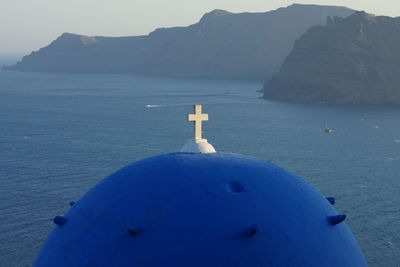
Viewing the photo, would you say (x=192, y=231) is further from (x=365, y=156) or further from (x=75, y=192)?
(x=365, y=156)

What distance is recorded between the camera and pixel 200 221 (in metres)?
9.04

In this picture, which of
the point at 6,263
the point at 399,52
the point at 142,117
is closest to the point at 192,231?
the point at 6,263

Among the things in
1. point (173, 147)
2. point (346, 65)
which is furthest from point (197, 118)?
point (346, 65)

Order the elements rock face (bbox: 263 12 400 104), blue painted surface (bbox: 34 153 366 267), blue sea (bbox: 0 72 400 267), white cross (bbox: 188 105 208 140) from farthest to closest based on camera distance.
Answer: rock face (bbox: 263 12 400 104), blue sea (bbox: 0 72 400 267), white cross (bbox: 188 105 208 140), blue painted surface (bbox: 34 153 366 267)

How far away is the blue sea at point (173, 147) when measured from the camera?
47156mm

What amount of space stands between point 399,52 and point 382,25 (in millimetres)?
11511

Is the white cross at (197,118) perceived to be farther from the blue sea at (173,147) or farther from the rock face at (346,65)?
the rock face at (346,65)

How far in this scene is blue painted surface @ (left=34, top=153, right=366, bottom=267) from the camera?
29.0 feet

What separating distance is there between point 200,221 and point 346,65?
14750cm

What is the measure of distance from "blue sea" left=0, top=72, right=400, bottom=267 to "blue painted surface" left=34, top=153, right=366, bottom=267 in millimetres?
31032

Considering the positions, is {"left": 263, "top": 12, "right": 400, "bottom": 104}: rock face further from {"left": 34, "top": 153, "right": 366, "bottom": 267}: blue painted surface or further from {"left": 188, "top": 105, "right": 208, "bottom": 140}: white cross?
{"left": 34, "top": 153, "right": 366, "bottom": 267}: blue painted surface

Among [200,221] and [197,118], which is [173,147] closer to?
[197,118]

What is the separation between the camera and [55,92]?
541 feet

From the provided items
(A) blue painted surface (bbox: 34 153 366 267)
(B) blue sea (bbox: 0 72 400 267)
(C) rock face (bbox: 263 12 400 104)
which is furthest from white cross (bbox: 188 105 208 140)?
(C) rock face (bbox: 263 12 400 104)
